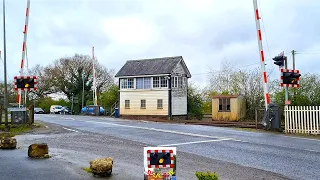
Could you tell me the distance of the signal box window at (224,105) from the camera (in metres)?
32.8

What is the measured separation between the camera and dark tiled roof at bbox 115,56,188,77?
127 ft

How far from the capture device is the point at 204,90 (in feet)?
147

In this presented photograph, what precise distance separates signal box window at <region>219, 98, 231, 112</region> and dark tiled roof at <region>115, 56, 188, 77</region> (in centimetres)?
706

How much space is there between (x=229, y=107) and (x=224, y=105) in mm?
666

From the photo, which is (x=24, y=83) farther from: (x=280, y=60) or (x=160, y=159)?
(x=160, y=159)

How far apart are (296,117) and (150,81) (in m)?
22.5

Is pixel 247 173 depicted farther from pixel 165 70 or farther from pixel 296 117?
pixel 165 70

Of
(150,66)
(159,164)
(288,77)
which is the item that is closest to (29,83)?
(288,77)

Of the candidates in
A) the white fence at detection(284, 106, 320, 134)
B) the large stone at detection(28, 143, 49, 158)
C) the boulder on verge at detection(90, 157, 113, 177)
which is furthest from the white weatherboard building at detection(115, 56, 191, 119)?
the boulder on verge at detection(90, 157, 113, 177)

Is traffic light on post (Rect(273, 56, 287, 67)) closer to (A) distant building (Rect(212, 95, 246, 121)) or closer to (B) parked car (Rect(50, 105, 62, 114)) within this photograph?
(A) distant building (Rect(212, 95, 246, 121))

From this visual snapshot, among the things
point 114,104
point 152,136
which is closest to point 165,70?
point 114,104

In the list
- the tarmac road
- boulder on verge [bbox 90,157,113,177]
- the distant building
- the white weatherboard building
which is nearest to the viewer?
boulder on verge [bbox 90,157,113,177]

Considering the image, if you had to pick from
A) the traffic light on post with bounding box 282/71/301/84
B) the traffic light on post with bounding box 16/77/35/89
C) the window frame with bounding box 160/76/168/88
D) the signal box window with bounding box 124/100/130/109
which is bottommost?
the signal box window with bounding box 124/100/130/109

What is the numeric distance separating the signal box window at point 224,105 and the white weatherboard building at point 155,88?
6158 mm
